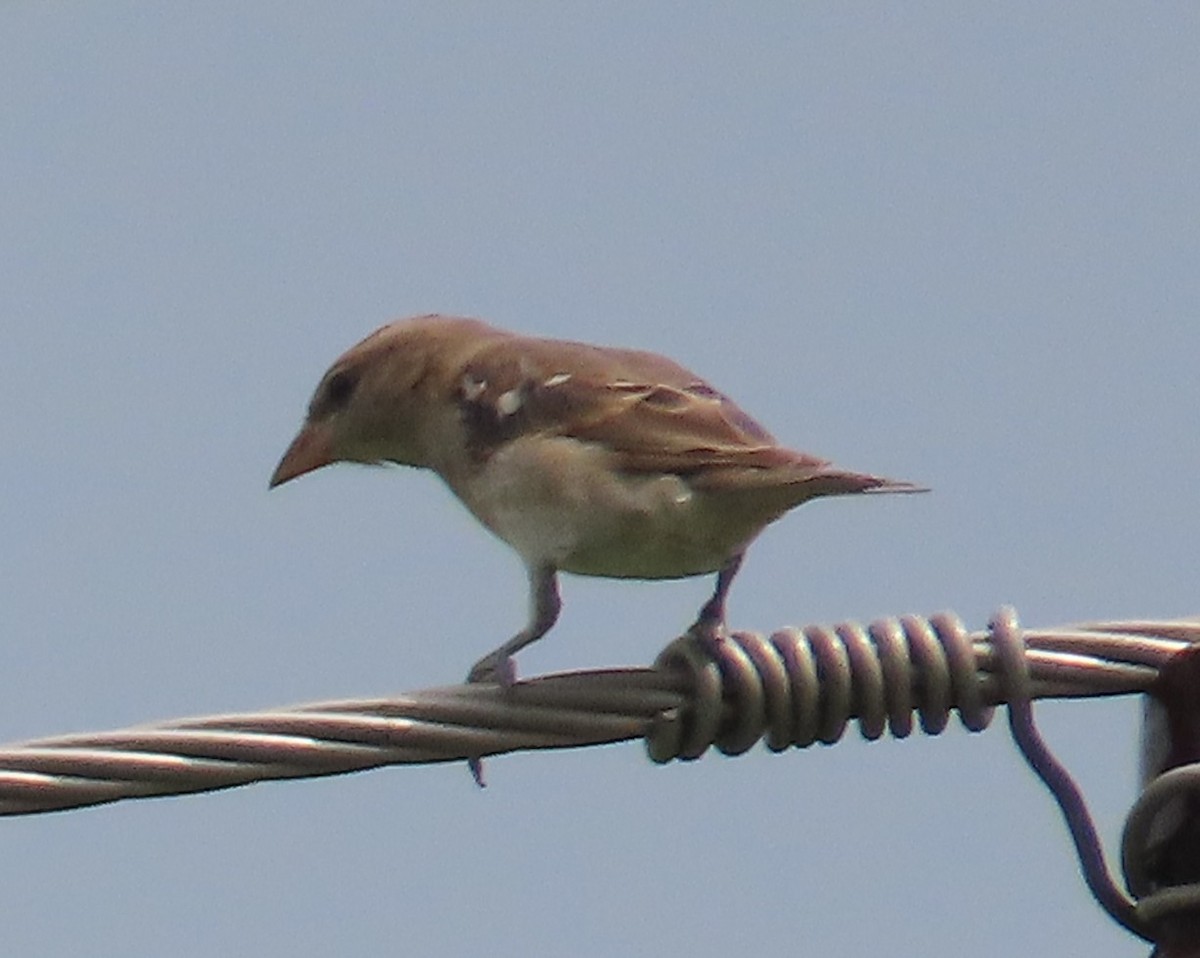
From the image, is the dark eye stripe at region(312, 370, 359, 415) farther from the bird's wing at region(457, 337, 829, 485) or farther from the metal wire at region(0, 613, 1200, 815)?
the metal wire at region(0, 613, 1200, 815)

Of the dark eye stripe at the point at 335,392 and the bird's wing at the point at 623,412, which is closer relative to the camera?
the bird's wing at the point at 623,412

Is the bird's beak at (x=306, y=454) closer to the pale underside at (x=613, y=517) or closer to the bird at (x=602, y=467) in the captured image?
the bird at (x=602, y=467)

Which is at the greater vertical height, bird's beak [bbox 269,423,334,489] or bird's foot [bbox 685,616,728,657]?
bird's beak [bbox 269,423,334,489]

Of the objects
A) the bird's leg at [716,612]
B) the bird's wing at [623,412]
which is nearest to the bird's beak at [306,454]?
the bird's wing at [623,412]

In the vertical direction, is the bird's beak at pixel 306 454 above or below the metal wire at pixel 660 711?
above

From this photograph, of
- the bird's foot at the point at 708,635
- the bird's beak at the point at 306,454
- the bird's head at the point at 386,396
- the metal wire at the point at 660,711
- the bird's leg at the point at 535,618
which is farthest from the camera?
the bird's beak at the point at 306,454

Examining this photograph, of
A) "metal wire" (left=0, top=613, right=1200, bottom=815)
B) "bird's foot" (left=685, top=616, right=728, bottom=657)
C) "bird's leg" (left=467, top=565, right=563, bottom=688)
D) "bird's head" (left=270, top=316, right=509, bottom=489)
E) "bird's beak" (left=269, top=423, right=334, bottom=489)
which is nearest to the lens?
"metal wire" (left=0, top=613, right=1200, bottom=815)

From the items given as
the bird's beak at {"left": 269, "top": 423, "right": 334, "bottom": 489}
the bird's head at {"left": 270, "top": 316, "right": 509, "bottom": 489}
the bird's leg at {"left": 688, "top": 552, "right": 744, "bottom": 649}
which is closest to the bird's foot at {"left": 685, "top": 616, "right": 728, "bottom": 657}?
the bird's leg at {"left": 688, "top": 552, "right": 744, "bottom": 649}

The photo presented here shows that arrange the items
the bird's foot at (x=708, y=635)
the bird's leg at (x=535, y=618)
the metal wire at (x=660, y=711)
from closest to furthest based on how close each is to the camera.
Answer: the metal wire at (x=660, y=711)
the bird's foot at (x=708, y=635)
the bird's leg at (x=535, y=618)

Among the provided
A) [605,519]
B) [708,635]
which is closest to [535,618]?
[605,519]
